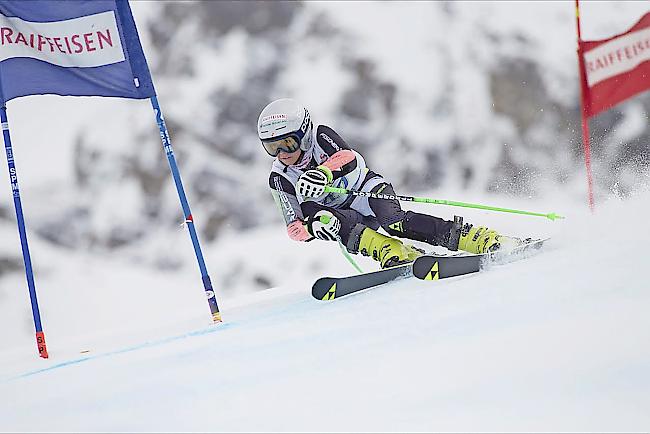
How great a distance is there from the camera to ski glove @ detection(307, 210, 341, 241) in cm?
326

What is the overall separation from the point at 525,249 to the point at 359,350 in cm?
144

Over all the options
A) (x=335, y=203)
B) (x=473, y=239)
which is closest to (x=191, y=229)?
(x=335, y=203)

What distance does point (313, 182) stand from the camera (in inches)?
125

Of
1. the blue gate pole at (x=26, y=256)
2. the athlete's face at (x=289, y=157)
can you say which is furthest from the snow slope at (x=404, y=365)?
the athlete's face at (x=289, y=157)

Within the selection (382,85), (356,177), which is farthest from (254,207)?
(356,177)

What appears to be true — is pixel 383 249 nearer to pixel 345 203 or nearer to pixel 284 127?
pixel 345 203

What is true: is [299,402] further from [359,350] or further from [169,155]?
[169,155]

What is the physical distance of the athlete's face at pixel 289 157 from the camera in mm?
3369

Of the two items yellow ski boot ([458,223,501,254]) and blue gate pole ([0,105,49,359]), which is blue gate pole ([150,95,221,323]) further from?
yellow ski boot ([458,223,501,254])

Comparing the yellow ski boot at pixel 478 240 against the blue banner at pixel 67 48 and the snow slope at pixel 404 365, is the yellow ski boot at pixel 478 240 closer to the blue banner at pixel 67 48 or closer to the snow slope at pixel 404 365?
the snow slope at pixel 404 365

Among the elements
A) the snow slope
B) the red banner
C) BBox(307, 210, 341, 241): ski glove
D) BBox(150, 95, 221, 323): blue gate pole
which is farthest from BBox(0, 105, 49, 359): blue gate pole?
the red banner

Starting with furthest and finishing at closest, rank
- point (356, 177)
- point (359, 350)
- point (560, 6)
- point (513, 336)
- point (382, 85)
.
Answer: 1. point (560, 6)
2. point (382, 85)
3. point (356, 177)
4. point (359, 350)
5. point (513, 336)

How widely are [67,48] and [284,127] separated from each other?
35.4 inches

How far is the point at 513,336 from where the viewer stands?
5.67ft
